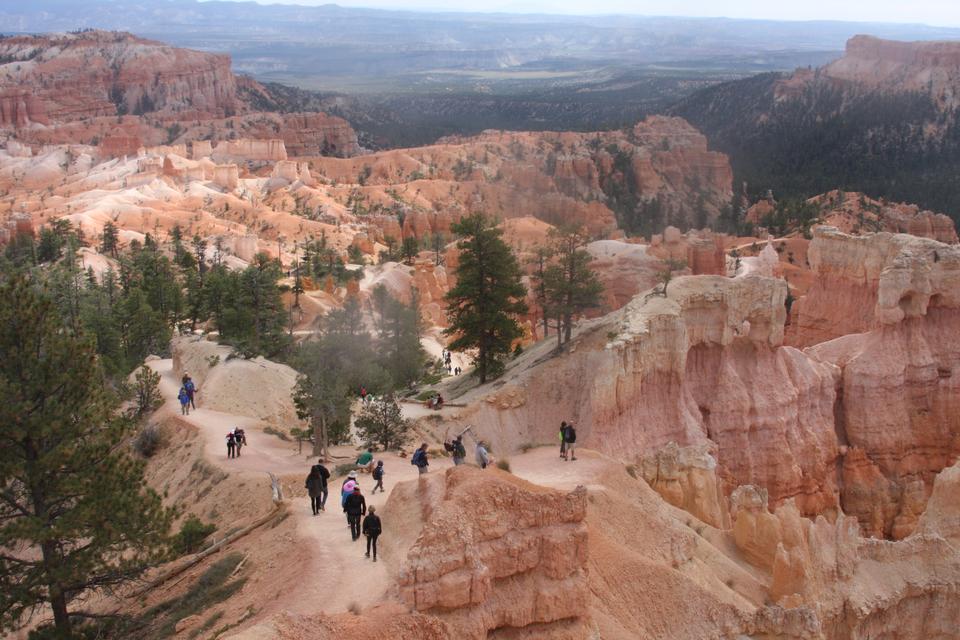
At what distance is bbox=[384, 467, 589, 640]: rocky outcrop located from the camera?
13391mm

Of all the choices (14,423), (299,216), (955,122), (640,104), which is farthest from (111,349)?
(640,104)

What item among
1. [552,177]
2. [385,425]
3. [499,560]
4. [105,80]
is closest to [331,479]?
[385,425]

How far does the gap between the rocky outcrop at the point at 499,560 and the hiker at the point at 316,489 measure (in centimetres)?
257

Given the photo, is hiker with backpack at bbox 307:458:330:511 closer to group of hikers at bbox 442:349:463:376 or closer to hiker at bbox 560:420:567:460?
hiker at bbox 560:420:567:460

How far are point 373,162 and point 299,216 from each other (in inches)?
1095

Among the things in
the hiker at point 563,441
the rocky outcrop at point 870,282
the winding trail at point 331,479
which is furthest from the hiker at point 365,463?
the rocky outcrop at point 870,282

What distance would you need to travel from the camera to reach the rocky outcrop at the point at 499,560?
13391mm

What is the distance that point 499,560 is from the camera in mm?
14203

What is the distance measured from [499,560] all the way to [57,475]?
778 centimetres

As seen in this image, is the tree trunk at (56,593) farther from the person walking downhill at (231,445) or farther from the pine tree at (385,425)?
the pine tree at (385,425)

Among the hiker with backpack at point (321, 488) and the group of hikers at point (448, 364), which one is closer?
the hiker with backpack at point (321, 488)

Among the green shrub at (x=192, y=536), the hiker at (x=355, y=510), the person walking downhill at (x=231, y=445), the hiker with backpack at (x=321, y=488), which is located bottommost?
the person walking downhill at (x=231, y=445)

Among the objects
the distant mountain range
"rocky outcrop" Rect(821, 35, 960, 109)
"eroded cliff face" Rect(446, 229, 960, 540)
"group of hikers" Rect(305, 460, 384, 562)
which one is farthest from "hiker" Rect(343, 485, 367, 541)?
"rocky outcrop" Rect(821, 35, 960, 109)

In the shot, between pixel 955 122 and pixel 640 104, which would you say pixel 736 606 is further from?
pixel 640 104
